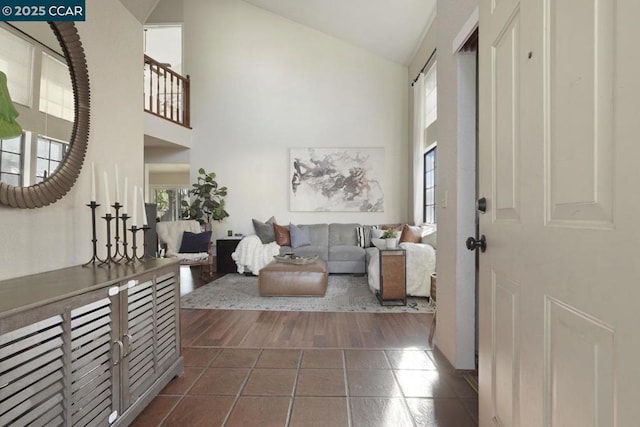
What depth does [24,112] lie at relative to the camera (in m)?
1.45

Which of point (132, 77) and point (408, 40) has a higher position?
point (408, 40)

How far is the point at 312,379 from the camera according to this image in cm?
204

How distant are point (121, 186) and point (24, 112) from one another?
848 mm

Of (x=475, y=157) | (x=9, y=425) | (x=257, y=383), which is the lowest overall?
(x=257, y=383)

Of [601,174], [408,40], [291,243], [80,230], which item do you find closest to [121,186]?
[80,230]

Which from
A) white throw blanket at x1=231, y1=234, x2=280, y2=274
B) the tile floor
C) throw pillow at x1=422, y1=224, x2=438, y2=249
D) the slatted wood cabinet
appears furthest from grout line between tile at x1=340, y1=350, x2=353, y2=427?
white throw blanket at x1=231, y1=234, x2=280, y2=274

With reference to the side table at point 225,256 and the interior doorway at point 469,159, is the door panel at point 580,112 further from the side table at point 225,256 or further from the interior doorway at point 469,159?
the side table at point 225,256

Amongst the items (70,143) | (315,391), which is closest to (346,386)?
(315,391)

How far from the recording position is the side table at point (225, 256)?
5.78 m

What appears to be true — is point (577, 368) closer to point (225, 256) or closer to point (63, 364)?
point (63, 364)

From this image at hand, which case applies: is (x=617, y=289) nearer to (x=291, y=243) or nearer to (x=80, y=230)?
(x=80, y=230)

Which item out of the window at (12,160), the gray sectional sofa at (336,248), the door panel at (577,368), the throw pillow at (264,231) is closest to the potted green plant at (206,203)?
the throw pillow at (264,231)

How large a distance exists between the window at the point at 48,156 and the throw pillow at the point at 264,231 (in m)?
4.34

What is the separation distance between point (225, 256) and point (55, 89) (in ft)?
→ 14.4
